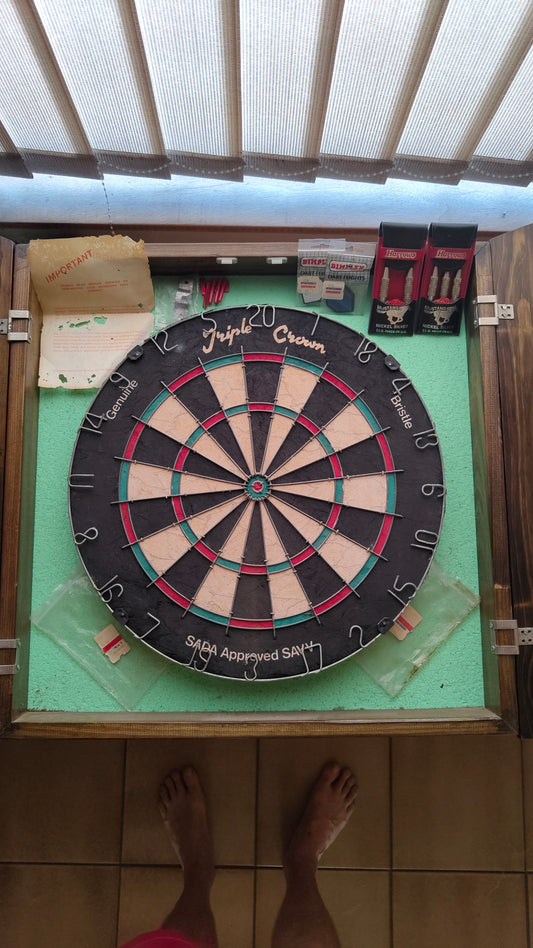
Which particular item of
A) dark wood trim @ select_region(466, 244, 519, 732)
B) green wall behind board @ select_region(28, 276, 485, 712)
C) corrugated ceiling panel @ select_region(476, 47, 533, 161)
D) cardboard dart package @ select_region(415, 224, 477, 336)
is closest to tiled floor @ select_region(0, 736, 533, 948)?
green wall behind board @ select_region(28, 276, 485, 712)

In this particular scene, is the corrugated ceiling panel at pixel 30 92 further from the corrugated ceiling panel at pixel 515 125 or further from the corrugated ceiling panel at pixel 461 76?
the corrugated ceiling panel at pixel 515 125

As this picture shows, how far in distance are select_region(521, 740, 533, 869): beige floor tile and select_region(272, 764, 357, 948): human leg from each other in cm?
51

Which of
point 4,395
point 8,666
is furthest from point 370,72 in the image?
point 8,666

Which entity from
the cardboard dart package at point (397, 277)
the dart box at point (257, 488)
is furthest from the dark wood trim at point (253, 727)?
the cardboard dart package at point (397, 277)

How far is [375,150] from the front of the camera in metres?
1.83

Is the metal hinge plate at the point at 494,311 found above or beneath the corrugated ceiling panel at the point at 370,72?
beneath

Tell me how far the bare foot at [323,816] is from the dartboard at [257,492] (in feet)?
1.94

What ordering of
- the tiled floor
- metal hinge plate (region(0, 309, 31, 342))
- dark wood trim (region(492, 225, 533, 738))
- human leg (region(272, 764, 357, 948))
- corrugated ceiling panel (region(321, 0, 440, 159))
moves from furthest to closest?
the tiled floor, human leg (region(272, 764, 357, 948)), metal hinge plate (region(0, 309, 31, 342)), dark wood trim (region(492, 225, 533, 738)), corrugated ceiling panel (region(321, 0, 440, 159))

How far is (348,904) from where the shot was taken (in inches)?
78.1

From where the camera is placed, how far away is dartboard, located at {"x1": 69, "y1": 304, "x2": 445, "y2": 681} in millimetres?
1627

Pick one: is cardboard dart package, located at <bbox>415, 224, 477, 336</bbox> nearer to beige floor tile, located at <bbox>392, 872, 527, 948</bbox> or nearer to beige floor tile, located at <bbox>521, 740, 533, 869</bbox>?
beige floor tile, located at <bbox>521, 740, 533, 869</bbox>

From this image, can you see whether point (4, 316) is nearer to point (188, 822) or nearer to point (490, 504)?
point (490, 504)

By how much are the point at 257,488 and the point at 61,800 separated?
114cm

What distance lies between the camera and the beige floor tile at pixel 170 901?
1983 millimetres
